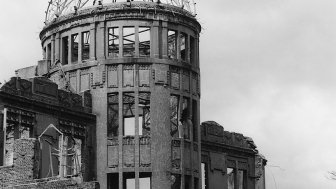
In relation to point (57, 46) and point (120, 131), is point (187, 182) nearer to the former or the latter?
point (120, 131)

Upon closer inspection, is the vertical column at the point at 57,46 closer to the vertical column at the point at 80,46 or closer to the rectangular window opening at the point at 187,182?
the vertical column at the point at 80,46

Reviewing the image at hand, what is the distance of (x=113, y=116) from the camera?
137 feet

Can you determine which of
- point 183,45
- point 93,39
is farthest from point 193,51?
point 93,39

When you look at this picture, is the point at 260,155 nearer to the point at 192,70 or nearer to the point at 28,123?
the point at 192,70

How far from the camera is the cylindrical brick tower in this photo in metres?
40.7

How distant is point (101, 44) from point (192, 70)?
4823 mm

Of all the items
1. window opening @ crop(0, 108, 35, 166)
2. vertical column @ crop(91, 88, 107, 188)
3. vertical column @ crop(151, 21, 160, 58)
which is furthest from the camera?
vertical column @ crop(151, 21, 160, 58)

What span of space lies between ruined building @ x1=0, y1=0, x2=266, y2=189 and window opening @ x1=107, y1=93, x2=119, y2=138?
0.05 metres

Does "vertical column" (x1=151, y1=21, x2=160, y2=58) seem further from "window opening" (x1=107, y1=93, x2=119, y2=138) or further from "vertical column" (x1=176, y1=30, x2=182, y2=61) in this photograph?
Result: "window opening" (x1=107, y1=93, x2=119, y2=138)

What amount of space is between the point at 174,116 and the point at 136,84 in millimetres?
2820

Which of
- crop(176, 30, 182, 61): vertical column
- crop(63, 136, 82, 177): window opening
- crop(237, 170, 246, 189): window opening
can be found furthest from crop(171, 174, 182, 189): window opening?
crop(237, 170, 246, 189): window opening

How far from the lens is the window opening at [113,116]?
4141 centimetres

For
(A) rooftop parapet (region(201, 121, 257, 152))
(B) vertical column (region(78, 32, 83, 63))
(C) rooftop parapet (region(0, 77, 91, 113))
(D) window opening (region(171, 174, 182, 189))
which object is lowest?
(D) window opening (region(171, 174, 182, 189))

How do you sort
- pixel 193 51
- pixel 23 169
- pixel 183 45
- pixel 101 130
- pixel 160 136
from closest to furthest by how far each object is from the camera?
pixel 23 169, pixel 160 136, pixel 101 130, pixel 183 45, pixel 193 51
